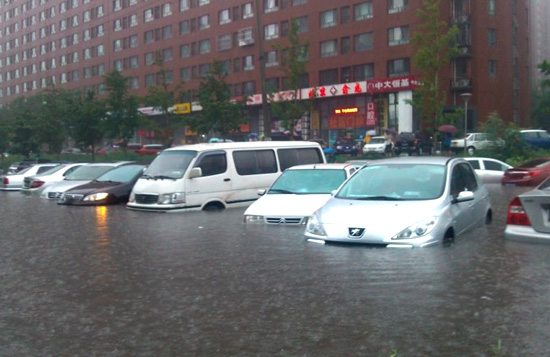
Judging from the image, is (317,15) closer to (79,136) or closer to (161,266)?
(79,136)

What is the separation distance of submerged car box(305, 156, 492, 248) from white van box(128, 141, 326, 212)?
21.6ft

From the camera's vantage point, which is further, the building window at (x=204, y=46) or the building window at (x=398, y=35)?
the building window at (x=204, y=46)

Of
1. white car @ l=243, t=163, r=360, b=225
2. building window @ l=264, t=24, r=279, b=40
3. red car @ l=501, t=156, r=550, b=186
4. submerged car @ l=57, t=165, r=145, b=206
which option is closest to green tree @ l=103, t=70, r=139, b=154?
submerged car @ l=57, t=165, r=145, b=206

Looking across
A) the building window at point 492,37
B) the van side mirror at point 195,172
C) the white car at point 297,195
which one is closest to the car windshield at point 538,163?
the white car at point 297,195

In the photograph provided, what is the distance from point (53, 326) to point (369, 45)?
53.7 meters

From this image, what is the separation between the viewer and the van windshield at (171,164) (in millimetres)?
17344

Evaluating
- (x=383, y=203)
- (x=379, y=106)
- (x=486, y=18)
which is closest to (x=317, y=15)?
(x=379, y=106)

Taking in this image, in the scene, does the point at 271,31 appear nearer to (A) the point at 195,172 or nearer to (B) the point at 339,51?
(B) the point at 339,51

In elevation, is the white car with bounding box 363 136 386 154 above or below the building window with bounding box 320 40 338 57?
below

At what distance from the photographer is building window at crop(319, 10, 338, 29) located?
60.6 meters

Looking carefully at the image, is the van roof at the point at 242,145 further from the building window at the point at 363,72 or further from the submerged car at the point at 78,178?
the building window at the point at 363,72

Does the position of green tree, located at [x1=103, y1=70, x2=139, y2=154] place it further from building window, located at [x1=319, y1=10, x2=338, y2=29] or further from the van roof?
building window, located at [x1=319, y1=10, x2=338, y2=29]

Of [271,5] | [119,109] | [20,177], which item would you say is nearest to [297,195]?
[20,177]

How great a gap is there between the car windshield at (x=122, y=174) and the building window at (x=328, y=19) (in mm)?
41545
